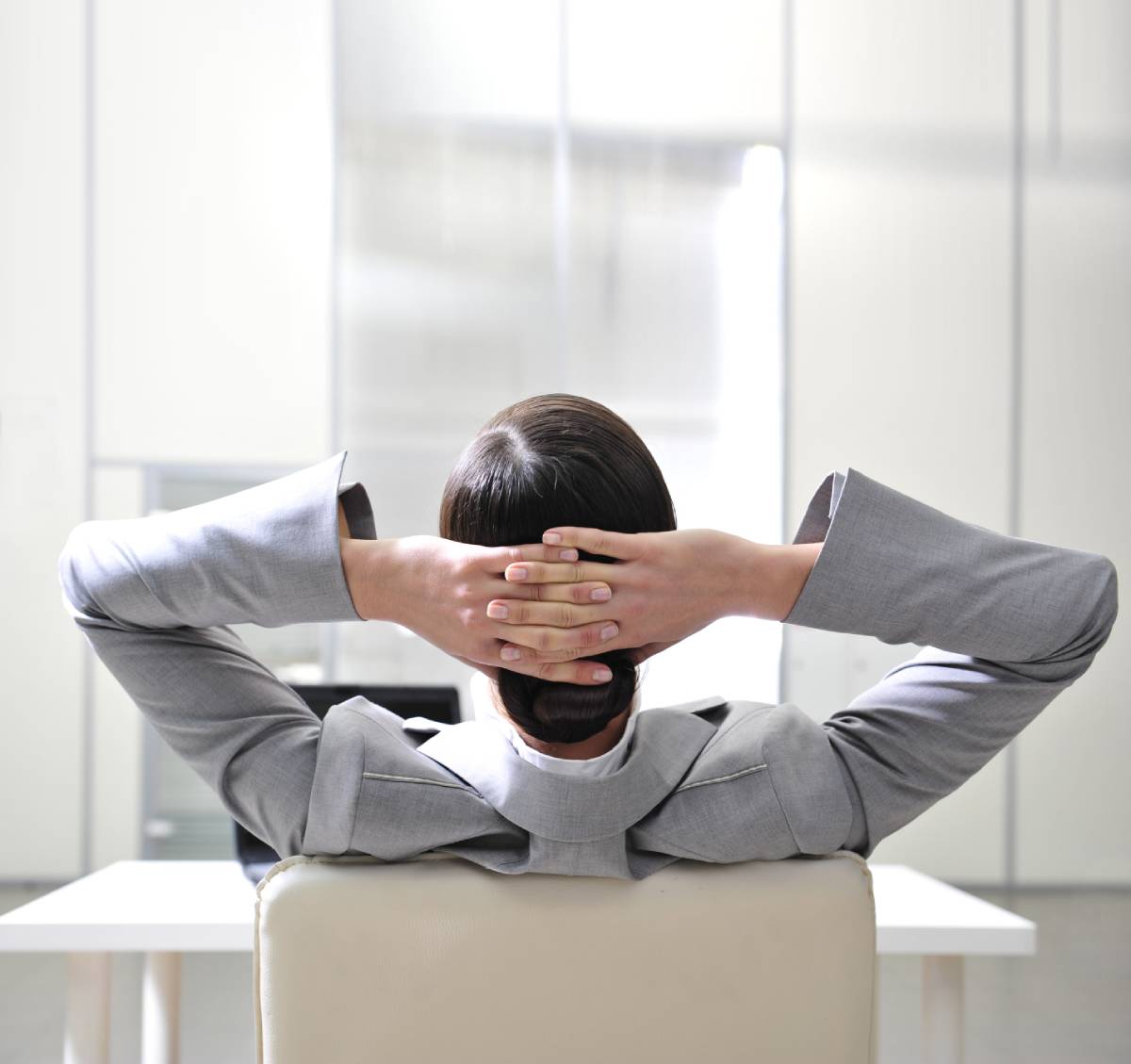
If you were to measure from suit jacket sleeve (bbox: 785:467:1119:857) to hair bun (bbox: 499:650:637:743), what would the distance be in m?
0.11

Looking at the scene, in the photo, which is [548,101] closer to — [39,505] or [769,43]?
[769,43]

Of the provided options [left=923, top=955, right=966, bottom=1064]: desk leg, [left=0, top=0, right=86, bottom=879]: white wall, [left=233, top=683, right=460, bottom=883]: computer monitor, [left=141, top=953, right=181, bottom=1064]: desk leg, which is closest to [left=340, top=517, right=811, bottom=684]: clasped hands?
[left=233, top=683, right=460, bottom=883]: computer monitor

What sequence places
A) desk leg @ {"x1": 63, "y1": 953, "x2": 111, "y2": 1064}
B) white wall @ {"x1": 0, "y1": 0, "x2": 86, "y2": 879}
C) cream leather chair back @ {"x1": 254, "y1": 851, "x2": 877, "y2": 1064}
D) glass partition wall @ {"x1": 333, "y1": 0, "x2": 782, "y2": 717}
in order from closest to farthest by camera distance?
cream leather chair back @ {"x1": 254, "y1": 851, "x2": 877, "y2": 1064}, desk leg @ {"x1": 63, "y1": 953, "x2": 111, "y2": 1064}, white wall @ {"x1": 0, "y1": 0, "x2": 86, "y2": 879}, glass partition wall @ {"x1": 333, "y1": 0, "x2": 782, "y2": 717}

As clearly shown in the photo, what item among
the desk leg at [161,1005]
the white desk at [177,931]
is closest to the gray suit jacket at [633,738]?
the white desk at [177,931]

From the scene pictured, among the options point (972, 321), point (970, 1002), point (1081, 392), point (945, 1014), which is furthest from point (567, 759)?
point (1081, 392)

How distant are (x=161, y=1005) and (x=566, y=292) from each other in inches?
111

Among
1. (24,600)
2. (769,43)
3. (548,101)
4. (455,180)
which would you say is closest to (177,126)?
(455,180)

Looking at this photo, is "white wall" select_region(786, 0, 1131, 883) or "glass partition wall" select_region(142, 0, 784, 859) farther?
"white wall" select_region(786, 0, 1131, 883)

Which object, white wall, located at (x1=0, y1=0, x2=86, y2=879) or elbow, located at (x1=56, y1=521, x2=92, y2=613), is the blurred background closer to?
white wall, located at (x1=0, y1=0, x2=86, y2=879)

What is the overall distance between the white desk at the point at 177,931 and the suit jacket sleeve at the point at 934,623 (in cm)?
44

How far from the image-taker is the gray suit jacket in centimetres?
64

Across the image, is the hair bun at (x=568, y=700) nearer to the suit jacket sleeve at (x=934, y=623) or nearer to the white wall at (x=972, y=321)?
the suit jacket sleeve at (x=934, y=623)

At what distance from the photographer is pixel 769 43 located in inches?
156

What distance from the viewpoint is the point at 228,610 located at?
2.19 ft
